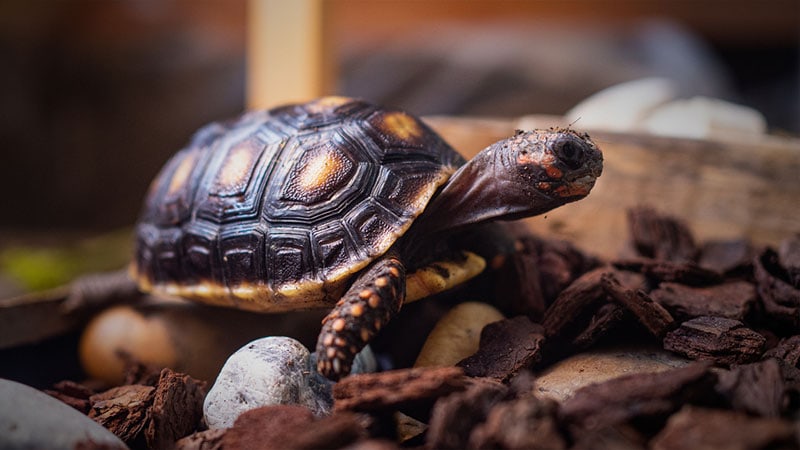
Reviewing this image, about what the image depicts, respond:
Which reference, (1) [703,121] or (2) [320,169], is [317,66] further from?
(1) [703,121]

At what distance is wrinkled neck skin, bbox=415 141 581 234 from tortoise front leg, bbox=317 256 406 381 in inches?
14.6

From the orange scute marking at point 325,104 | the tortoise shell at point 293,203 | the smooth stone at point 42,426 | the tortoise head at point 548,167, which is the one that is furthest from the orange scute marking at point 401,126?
the smooth stone at point 42,426

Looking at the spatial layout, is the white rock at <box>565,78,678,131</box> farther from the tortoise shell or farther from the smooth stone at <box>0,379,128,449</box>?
the smooth stone at <box>0,379,128,449</box>

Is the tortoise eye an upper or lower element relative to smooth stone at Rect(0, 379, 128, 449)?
upper

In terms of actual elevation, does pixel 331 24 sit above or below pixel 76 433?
above

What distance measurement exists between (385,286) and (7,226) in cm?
726

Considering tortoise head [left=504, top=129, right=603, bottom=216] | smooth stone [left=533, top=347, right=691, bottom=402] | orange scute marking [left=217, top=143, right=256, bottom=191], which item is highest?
tortoise head [left=504, top=129, right=603, bottom=216]

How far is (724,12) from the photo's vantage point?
5.61 meters

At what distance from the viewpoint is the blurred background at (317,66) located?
17.5 feet

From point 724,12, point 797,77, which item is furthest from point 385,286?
point 797,77

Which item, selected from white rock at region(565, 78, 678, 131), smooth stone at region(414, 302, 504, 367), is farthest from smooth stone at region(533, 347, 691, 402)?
white rock at region(565, 78, 678, 131)

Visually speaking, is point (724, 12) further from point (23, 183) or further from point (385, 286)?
point (23, 183)

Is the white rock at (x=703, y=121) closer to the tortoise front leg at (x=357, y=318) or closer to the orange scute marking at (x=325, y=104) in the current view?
the orange scute marking at (x=325, y=104)

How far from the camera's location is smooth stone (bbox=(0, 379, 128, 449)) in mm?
1562
